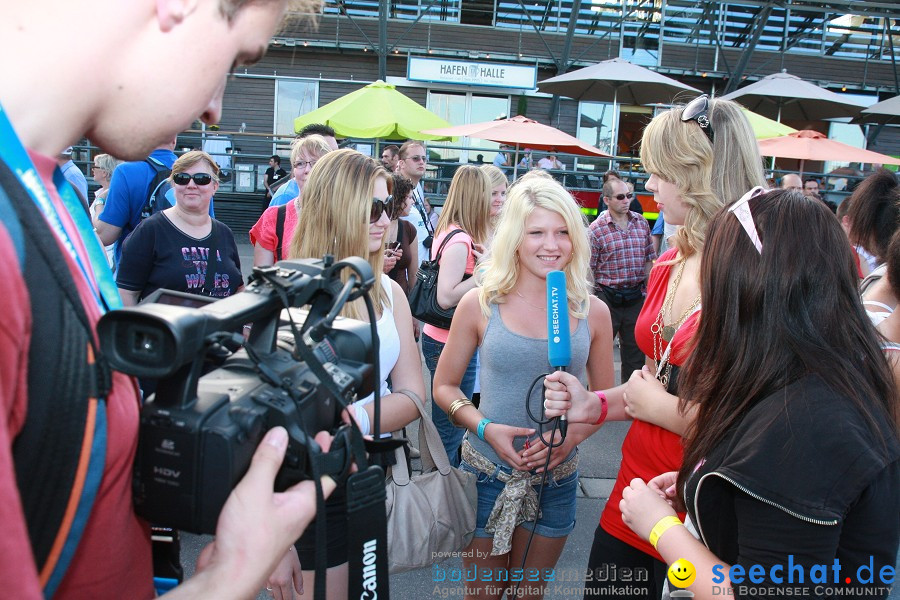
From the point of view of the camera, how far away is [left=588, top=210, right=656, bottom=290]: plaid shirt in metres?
6.54

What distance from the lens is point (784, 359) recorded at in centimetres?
158

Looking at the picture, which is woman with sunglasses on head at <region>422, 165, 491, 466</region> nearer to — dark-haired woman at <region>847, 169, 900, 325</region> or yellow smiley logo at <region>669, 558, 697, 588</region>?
dark-haired woman at <region>847, 169, 900, 325</region>

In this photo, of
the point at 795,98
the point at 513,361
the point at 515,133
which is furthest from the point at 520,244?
→ the point at 795,98

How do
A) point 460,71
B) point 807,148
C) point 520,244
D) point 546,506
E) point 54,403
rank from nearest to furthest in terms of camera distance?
1. point 54,403
2. point 546,506
3. point 520,244
4. point 807,148
5. point 460,71

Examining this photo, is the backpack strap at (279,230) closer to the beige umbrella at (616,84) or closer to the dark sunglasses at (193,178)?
the dark sunglasses at (193,178)

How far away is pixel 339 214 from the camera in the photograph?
2791 millimetres

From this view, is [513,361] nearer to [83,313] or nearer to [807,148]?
[83,313]

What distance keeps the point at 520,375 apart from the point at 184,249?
2.16 meters

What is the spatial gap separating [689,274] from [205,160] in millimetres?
3044

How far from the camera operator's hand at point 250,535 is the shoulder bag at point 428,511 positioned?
52.5 inches

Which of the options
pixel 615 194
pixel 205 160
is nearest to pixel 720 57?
pixel 615 194

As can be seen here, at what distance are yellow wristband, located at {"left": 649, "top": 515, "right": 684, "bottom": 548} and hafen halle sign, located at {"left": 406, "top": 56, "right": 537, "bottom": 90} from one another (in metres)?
17.6

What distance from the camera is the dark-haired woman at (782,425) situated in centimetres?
140

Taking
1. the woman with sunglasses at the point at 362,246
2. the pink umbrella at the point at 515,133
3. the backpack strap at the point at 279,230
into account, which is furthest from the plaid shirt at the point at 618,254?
the pink umbrella at the point at 515,133
